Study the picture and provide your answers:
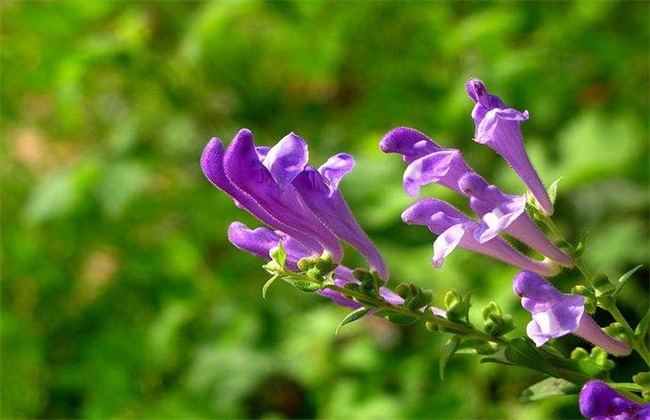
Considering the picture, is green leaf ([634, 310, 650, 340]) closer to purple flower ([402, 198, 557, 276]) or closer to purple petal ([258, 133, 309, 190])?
purple flower ([402, 198, 557, 276])

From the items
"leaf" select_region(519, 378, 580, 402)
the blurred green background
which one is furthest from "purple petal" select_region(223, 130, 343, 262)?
the blurred green background

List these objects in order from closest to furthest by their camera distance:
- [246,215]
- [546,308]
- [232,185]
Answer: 1. [546,308]
2. [232,185]
3. [246,215]

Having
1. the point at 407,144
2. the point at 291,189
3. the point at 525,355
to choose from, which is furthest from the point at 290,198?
the point at 525,355

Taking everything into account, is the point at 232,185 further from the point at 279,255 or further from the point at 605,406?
the point at 605,406

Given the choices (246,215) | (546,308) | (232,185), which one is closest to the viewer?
(546,308)

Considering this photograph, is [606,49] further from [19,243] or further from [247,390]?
[19,243]

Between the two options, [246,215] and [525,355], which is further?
[246,215]

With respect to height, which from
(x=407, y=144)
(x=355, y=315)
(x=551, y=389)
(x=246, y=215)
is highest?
(x=407, y=144)

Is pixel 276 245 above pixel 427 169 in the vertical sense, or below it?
below
